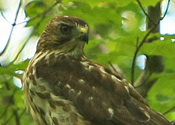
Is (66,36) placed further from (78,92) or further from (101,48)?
(101,48)

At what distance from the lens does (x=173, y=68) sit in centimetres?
955

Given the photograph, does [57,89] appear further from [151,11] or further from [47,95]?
[151,11]

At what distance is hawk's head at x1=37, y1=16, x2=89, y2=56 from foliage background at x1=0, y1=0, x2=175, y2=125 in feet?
0.68

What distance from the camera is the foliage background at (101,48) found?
8344mm

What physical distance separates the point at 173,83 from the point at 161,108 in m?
0.27

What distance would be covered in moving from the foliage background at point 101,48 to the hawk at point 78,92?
0.82 feet

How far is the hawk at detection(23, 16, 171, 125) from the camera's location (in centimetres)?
793

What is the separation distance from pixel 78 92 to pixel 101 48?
191 cm

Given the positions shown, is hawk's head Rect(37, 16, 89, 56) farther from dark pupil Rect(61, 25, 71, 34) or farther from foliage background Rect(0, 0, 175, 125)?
foliage background Rect(0, 0, 175, 125)

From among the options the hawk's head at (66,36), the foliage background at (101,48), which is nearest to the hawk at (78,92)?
the hawk's head at (66,36)

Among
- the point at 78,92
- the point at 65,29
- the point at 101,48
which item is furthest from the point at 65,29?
the point at 101,48

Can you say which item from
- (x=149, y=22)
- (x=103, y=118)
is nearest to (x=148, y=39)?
(x=149, y=22)

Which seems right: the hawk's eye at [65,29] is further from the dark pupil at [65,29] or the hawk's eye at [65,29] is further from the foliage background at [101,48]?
the foliage background at [101,48]

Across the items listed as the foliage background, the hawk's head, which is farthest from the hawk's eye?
the foliage background
